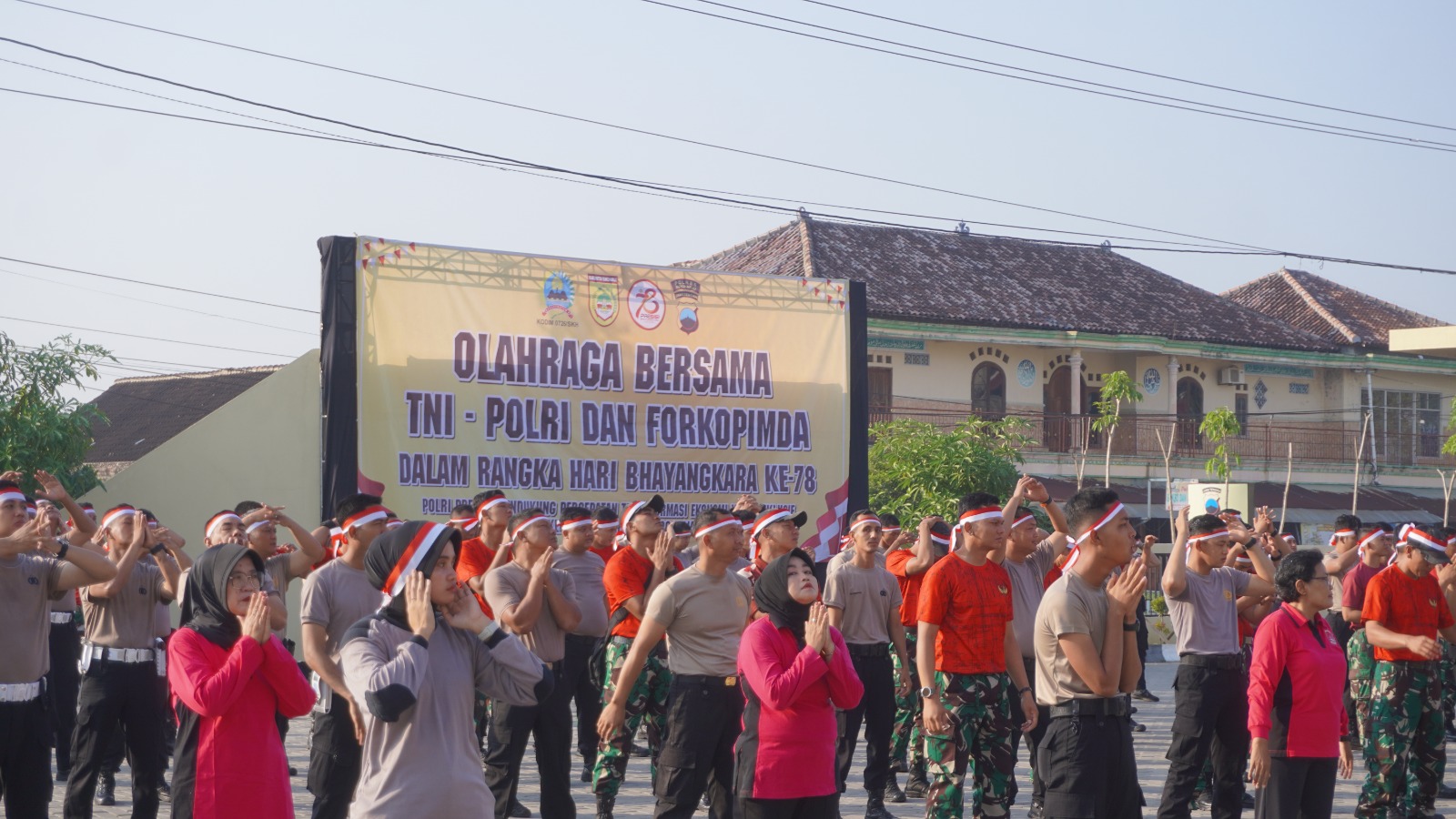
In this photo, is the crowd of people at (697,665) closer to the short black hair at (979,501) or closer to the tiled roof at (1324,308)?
the short black hair at (979,501)

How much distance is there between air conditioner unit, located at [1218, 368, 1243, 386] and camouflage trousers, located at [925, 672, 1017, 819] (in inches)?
1163

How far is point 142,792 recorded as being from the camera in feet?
26.3

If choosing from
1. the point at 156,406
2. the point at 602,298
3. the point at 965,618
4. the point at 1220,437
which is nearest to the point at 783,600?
the point at 965,618

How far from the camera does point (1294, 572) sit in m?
7.59

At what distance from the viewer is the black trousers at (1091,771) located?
6445mm

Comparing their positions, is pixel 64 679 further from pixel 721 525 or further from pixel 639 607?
pixel 721 525

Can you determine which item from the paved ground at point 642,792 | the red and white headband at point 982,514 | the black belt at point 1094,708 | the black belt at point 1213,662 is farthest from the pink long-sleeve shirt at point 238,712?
the black belt at point 1213,662

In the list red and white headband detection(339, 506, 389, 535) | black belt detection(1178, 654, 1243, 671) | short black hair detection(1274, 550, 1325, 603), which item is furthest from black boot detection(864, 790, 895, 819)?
red and white headband detection(339, 506, 389, 535)

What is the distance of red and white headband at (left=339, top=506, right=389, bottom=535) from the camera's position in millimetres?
7645

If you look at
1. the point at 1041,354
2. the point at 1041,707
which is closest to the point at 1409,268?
the point at 1041,354

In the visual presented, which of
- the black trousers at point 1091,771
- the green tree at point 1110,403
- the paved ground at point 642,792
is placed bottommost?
the paved ground at point 642,792

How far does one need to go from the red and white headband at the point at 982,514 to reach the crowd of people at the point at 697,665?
2cm

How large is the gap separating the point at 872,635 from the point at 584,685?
6.72ft

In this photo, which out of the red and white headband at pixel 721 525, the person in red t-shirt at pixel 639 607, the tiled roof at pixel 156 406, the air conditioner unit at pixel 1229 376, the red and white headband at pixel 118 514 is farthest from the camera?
the air conditioner unit at pixel 1229 376
